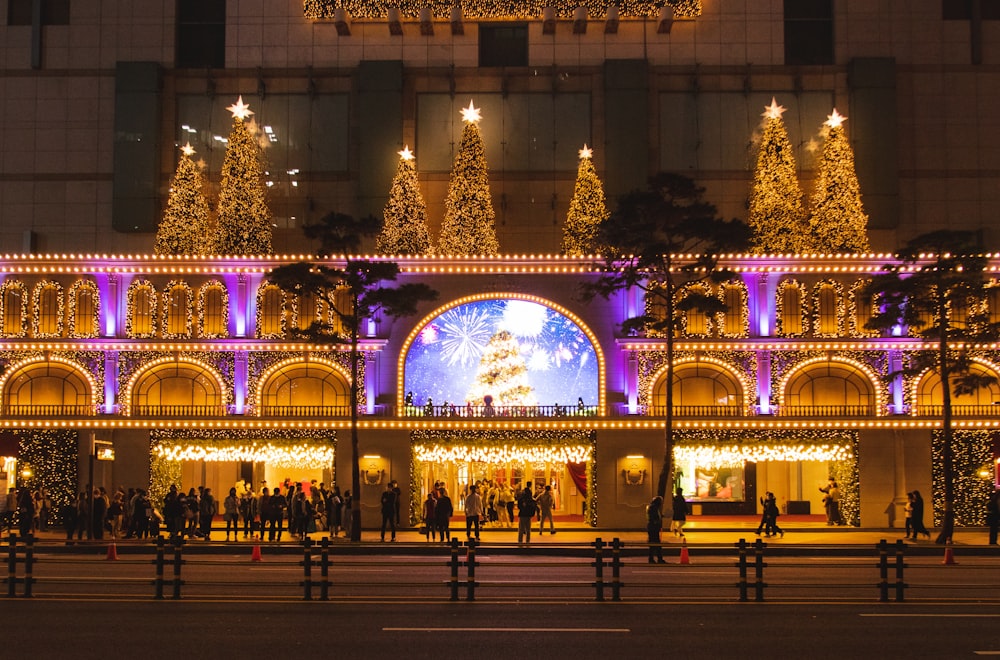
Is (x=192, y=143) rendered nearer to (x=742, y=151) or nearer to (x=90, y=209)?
(x=90, y=209)

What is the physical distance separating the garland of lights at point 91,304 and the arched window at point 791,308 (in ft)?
83.8

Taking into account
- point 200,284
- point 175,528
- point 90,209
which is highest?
point 90,209

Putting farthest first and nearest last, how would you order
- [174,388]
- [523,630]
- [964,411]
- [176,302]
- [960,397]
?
[176,302] < [174,388] < [960,397] < [964,411] < [523,630]

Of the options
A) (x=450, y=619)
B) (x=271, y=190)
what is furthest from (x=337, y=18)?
(x=450, y=619)

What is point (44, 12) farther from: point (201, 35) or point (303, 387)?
point (303, 387)

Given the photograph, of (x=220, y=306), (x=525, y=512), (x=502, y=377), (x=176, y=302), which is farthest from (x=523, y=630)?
(x=176, y=302)

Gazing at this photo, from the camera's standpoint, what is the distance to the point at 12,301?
45625mm

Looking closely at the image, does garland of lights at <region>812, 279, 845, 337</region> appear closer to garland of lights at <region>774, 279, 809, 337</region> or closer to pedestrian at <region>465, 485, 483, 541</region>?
garland of lights at <region>774, 279, 809, 337</region>

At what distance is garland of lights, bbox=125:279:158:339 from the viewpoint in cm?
4522

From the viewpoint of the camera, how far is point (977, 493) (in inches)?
1720

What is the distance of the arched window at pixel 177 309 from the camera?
4525 cm

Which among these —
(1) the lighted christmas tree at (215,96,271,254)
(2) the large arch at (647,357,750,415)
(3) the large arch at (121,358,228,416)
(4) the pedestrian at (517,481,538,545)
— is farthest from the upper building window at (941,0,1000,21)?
(3) the large arch at (121,358,228,416)

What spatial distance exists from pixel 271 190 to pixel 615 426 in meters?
21.3

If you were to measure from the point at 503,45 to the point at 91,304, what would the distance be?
22.8 metres
